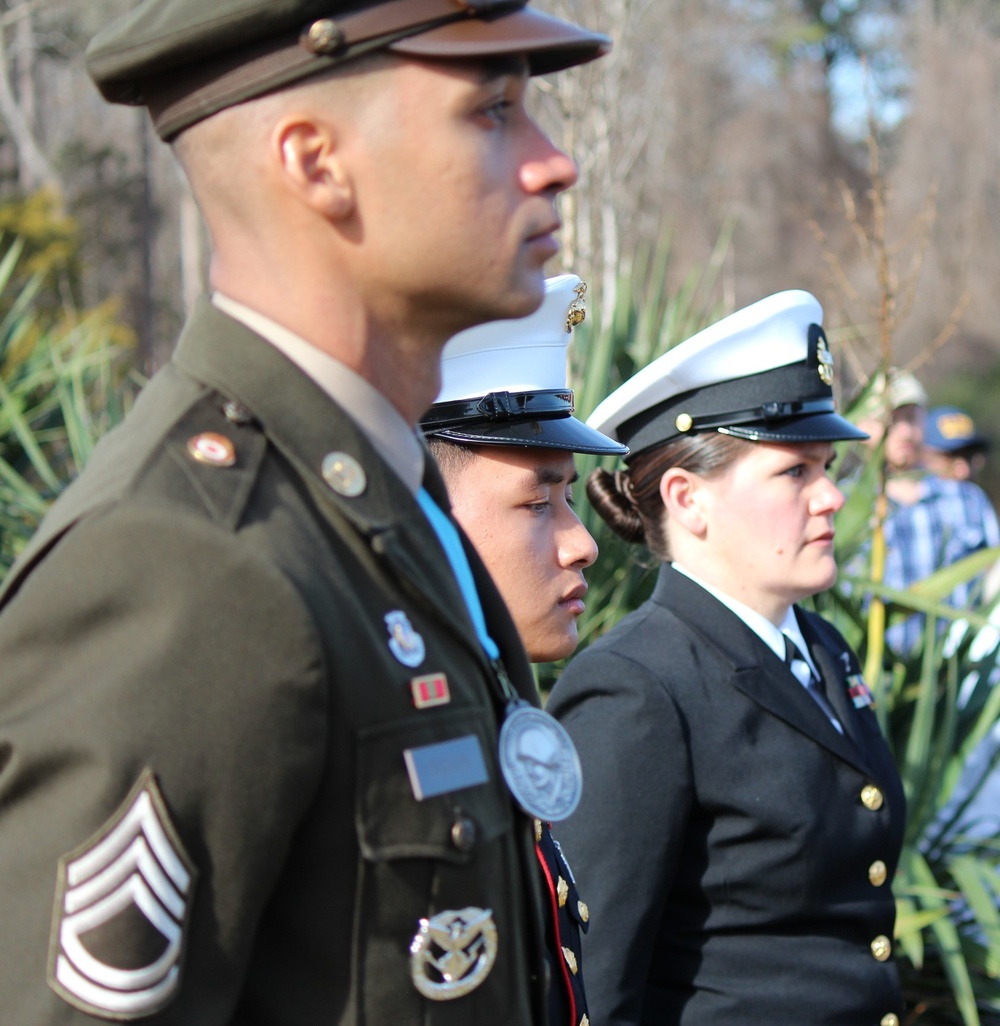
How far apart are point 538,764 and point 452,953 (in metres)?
0.18

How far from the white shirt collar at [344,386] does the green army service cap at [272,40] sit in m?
0.17

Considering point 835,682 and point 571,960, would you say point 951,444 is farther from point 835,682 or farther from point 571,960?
point 571,960

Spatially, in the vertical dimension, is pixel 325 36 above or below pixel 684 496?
above

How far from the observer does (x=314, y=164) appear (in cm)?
116

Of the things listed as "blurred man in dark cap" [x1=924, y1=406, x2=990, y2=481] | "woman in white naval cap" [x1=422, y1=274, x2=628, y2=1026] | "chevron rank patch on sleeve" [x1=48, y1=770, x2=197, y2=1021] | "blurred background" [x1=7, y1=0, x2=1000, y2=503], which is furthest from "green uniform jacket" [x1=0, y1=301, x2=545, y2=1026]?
"blurred background" [x1=7, y1=0, x2=1000, y2=503]

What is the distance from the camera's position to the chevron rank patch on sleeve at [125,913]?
100cm

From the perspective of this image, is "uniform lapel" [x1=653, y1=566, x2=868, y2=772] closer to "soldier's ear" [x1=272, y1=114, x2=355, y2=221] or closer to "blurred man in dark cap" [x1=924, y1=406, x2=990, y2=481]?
"soldier's ear" [x1=272, y1=114, x2=355, y2=221]

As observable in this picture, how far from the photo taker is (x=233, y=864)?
3.34 ft

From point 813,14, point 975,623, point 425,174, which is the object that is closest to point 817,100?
point 813,14

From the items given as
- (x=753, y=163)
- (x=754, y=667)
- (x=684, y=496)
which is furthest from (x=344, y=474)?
(x=753, y=163)

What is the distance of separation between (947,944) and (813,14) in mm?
26661

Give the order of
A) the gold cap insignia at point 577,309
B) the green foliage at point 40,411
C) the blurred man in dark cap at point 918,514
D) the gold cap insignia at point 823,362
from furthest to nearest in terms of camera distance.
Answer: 1. the blurred man in dark cap at point 918,514
2. the green foliage at point 40,411
3. the gold cap insignia at point 823,362
4. the gold cap insignia at point 577,309

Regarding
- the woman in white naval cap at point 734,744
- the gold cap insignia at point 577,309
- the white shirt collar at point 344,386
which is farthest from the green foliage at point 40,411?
the white shirt collar at point 344,386

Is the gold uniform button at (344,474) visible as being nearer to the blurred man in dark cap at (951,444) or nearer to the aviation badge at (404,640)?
the aviation badge at (404,640)
